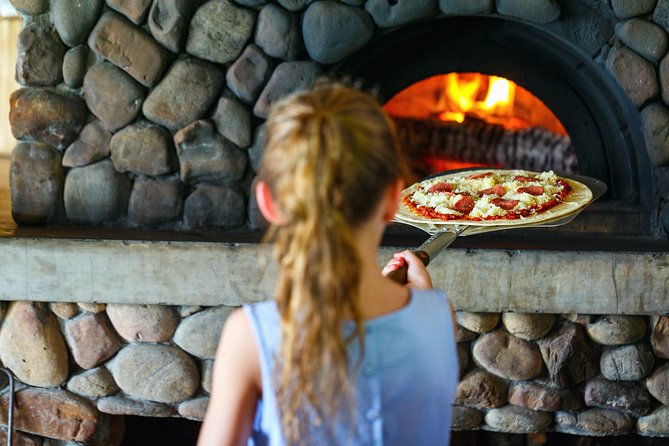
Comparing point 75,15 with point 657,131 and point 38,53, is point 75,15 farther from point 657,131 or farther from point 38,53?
point 657,131

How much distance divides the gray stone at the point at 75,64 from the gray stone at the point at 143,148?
7.2 inches

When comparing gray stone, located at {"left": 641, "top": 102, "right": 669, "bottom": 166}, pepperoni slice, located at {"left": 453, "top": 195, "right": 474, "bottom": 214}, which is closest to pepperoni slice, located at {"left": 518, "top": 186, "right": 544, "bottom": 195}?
pepperoni slice, located at {"left": 453, "top": 195, "right": 474, "bottom": 214}

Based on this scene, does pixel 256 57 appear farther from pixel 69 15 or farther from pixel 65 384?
pixel 65 384

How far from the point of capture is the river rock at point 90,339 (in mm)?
2441

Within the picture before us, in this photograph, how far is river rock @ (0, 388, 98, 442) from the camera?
2514mm

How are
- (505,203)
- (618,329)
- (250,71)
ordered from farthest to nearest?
(250,71)
(618,329)
(505,203)

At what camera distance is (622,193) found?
2.62 meters

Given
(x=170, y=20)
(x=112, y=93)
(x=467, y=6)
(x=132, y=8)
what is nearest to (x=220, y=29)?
(x=170, y=20)

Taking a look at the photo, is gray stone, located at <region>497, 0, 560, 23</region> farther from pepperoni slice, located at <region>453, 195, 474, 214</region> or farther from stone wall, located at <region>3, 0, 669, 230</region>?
pepperoni slice, located at <region>453, 195, 474, 214</region>

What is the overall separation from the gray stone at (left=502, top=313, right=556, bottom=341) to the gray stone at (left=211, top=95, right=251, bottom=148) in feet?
2.71

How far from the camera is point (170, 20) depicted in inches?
95.9

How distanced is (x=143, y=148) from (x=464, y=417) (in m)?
1.11

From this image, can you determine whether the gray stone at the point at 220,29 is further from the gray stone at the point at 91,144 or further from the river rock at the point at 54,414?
the river rock at the point at 54,414

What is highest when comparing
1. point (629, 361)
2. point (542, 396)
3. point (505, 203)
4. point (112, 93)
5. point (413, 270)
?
Answer: point (112, 93)
